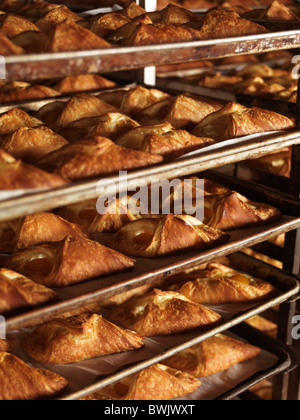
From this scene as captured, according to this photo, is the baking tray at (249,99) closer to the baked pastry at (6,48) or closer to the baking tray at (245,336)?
the baking tray at (245,336)

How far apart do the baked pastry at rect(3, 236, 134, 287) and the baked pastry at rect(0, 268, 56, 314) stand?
0.23ft

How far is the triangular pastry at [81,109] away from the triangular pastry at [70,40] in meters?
0.49

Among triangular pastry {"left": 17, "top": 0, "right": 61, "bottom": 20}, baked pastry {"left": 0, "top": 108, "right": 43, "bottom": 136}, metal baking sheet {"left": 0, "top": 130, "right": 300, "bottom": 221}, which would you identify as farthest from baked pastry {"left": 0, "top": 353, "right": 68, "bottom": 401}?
triangular pastry {"left": 17, "top": 0, "right": 61, "bottom": 20}

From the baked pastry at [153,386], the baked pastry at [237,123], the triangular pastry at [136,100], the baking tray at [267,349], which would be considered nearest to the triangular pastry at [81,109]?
the triangular pastry at [136,100]

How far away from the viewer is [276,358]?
185 cm

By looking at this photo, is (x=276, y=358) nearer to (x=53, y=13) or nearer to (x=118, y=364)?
(x=118, y=364)

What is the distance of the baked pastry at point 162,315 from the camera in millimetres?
1554

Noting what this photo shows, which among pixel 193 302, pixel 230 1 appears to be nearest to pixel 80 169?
pixel 193 302

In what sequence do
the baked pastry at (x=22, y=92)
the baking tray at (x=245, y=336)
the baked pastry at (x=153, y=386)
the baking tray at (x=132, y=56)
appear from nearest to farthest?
1. the baking tray at (x=132, y=56)
2. the baking tray at (x=245, y=336)
3. the baked pastry at (x=153, y=386)
4. the baked pastry at (x=22, y=92)

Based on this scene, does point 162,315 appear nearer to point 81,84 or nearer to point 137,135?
point 137,135

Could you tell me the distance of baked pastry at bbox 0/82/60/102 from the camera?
1.99 m

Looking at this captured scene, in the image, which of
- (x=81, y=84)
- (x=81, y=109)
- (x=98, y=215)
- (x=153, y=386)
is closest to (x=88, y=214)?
(x=98, y=215)

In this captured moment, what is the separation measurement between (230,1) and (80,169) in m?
2.14

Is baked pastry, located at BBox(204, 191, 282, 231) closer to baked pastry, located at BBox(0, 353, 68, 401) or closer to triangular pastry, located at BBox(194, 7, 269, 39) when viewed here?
triangular pastry, located at BBox(194, 7, 269, 39)
